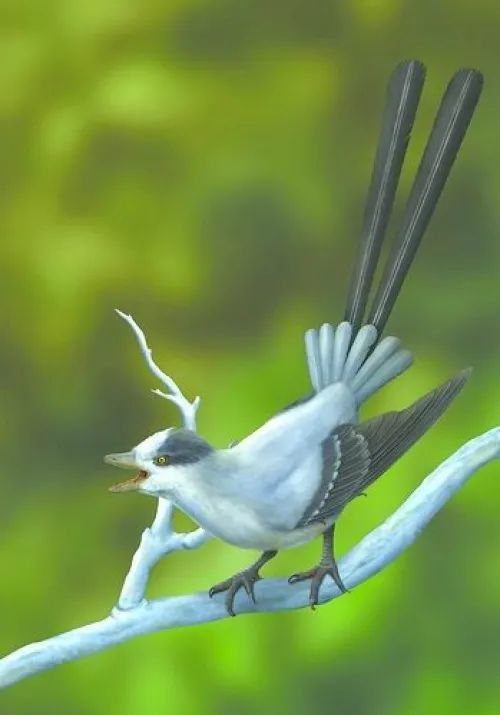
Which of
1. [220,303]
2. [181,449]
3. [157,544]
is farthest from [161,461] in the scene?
[220,303]

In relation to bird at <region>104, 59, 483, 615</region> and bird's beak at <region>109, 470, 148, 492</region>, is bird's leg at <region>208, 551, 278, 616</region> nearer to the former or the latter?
bird at <region>104, 59, 483, 615</region>

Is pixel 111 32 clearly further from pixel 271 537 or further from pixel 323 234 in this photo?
pixel 271 537

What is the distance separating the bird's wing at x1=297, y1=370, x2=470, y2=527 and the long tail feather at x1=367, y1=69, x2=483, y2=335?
101 millimetres

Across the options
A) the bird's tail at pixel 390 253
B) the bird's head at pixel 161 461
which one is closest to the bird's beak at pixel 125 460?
the bird's head at pixel 161 461

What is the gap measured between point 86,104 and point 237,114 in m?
0.18

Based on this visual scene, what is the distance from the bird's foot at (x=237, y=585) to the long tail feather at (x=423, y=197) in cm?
29

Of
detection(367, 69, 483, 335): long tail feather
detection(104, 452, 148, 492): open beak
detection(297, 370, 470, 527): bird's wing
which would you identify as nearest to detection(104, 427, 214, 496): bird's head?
detection(104, 452, 148, 492): open beak

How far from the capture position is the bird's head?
39.1 inches

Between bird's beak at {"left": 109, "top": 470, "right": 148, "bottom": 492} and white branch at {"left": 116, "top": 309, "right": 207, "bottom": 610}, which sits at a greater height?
bird's beak at {"left": 109, "top": 470, "right": 148, "bottom": 492}

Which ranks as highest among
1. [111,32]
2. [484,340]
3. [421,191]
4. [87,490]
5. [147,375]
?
[111,32]

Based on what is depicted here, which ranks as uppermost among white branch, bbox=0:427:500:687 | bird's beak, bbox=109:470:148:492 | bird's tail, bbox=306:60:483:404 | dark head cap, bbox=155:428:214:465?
bird's tail, bbox=306:60:483:404

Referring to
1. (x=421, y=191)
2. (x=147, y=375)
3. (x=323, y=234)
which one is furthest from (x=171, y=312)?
(x=421, y=191)

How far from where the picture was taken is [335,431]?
3.40 feet

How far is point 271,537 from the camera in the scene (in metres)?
1.02
